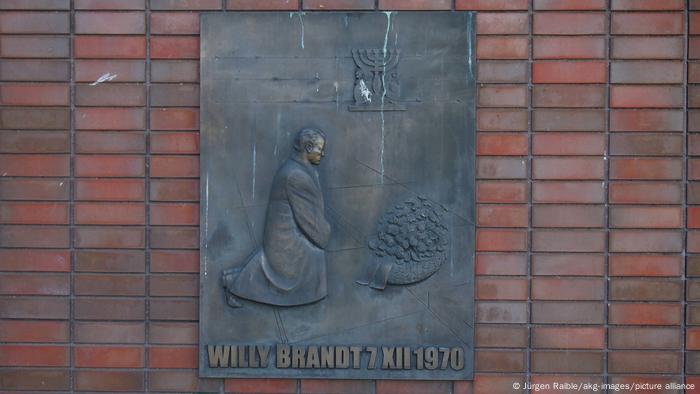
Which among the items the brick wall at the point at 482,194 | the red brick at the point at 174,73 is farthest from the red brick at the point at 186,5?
the red brick at the point at 174,73

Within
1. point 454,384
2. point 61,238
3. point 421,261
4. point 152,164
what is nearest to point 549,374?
point 454,384

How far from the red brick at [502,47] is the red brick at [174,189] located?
1.63 metres

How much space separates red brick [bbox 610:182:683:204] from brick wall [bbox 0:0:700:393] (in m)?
0.01

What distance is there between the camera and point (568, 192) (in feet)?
15.3

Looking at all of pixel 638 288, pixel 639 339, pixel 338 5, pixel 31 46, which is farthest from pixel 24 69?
pixel 639 339

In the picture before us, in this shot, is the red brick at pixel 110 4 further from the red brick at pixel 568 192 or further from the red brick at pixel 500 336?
the red brick at pixel 500 336

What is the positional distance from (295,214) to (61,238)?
1.25 m

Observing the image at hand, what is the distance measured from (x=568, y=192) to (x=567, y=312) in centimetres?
63

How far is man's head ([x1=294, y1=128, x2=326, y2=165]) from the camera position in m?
4.54

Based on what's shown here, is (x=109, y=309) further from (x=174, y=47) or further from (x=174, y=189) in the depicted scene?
(x=174, y=47)

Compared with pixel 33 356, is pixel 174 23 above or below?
above

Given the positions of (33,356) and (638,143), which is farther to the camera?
(33,356)

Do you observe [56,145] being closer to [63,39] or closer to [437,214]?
[63,39]

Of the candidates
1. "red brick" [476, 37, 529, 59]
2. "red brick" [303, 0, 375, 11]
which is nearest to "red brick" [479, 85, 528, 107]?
"red brick" [476, 37, 529, 59]
